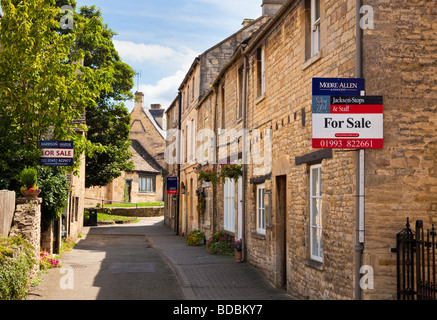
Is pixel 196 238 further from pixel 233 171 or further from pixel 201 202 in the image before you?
pixel 233 171

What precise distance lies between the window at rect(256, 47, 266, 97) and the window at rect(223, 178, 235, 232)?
4.12 metres

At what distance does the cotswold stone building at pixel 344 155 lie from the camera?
774 centimetres

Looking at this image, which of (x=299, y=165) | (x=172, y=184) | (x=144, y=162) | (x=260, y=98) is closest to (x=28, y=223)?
(x=260, y=98)

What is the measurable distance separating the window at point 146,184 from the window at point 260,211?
43773 mm

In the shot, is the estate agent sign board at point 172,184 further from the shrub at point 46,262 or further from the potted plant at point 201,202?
the shrub at point 46,262

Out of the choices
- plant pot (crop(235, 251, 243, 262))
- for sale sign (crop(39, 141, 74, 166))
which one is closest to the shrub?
for sale sign (crop(39, 141, 74, 166))

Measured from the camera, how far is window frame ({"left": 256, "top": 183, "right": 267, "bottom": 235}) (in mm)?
13913

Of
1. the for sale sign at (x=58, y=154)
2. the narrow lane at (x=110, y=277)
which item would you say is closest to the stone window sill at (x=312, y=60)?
the narrow lane at (x=110, y=277)

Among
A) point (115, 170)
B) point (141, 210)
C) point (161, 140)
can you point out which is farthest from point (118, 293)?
point (161, 140)

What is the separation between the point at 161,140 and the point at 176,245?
38.5 m

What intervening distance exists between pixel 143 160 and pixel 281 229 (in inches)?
1870

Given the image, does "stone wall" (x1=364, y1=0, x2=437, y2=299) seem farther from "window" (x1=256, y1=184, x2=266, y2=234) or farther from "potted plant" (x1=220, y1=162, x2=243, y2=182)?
"potted plant" (x1=220, y1=162, x2=243, y2=182)

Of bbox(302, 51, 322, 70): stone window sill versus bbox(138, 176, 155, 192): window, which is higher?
bbox(302, 51, 322, 70): stone window sill

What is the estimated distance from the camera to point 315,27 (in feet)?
33.5
